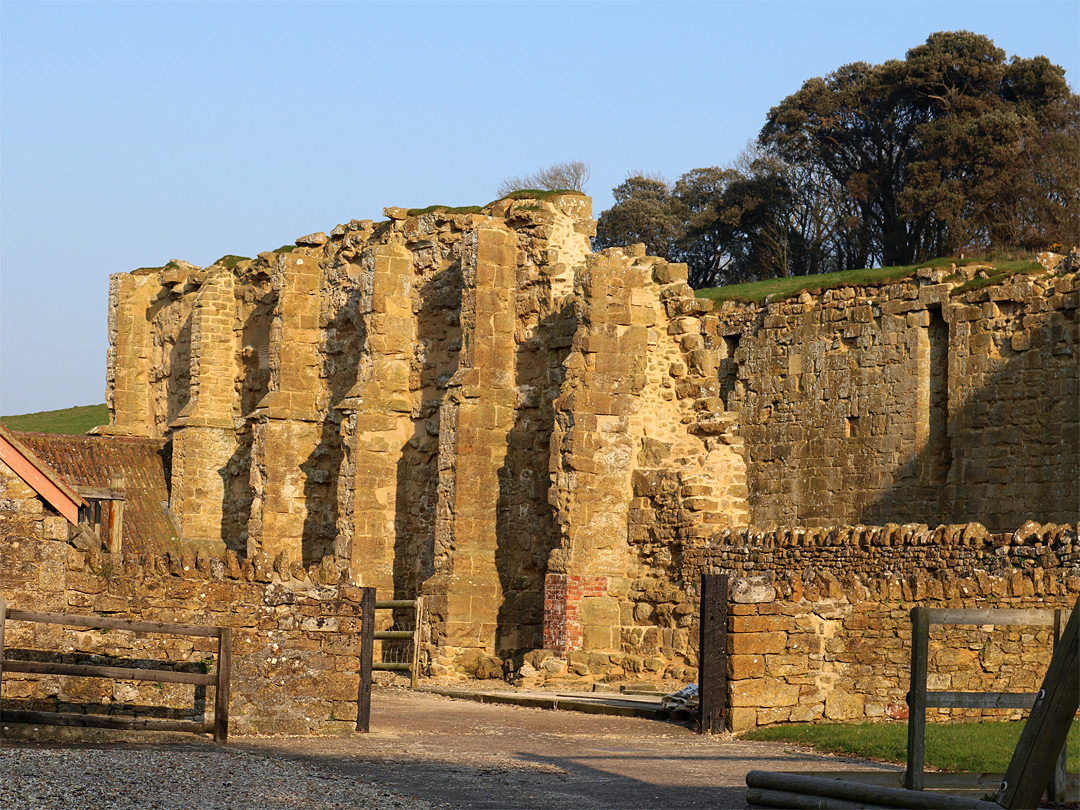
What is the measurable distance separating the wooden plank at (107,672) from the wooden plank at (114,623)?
11.2 inches

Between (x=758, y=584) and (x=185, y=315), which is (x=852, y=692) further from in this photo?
(x=185, y=315)

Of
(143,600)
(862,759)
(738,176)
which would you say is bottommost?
(862,759)

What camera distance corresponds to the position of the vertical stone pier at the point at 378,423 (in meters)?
22.5

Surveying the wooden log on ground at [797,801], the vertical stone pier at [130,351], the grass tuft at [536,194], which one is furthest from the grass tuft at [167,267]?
the wooden log on ground at [797,801]

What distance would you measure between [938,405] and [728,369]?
4.99 meters

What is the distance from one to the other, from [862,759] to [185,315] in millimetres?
22403

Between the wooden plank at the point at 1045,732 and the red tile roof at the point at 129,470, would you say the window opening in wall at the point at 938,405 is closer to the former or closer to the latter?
the red tile roof at the point at 129,470

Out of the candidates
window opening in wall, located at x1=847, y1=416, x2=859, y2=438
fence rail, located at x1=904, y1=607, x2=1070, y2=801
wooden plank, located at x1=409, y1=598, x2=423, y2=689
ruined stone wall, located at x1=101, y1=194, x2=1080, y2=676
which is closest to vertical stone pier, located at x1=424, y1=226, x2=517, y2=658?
ruined stone wall, located at x1=101, y1=194, x2=1080, y2=676

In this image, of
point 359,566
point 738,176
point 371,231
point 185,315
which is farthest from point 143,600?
point 738,176

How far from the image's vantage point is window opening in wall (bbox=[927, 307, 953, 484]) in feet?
77.7

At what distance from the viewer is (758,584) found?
12.6 metres

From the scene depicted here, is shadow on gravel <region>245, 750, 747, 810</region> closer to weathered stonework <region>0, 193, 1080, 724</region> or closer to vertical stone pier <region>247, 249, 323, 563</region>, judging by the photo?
weathered stonework <region>0, 193, 1080, 724</region>

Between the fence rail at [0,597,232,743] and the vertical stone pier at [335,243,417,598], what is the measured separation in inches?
439

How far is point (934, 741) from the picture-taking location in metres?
10.8
